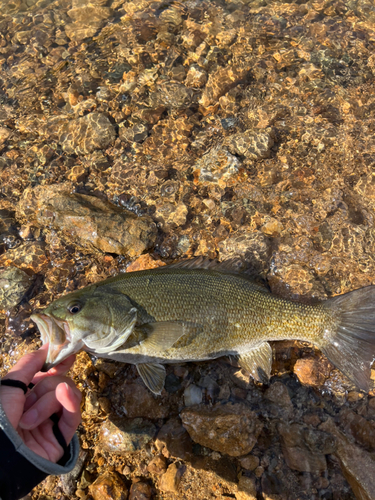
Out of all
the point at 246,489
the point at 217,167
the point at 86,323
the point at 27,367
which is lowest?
the point at 246,489

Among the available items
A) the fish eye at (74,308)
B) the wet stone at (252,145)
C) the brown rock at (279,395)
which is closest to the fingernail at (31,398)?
the fish eye at (74,308)

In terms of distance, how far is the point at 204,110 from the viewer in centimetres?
597

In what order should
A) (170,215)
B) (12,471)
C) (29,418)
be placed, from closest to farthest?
(12,471) < (29,418) < (170,215)

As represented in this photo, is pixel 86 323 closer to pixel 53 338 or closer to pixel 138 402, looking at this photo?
pixel 53 338

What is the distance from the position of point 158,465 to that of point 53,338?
1732mm

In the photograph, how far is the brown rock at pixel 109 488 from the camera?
3383 mm

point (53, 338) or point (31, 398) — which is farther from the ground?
point (53, 338)

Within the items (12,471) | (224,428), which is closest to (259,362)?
(224,428)

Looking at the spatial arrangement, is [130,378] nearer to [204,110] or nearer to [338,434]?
[338,434]

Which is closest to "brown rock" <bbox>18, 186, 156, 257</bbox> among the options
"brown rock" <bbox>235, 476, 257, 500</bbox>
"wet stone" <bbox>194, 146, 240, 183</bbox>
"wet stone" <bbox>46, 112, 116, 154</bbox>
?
"wet stone" <bbox>46, 112, 116, 154</bbox>

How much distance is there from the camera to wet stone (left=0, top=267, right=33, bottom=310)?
177 inches

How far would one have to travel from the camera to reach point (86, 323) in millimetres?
3367

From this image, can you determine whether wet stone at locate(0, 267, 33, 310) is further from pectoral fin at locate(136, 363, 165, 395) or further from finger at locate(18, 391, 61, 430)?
pectoral fin at locate(136, 363, 165, 395)

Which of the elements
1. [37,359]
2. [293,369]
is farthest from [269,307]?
[37,359]
